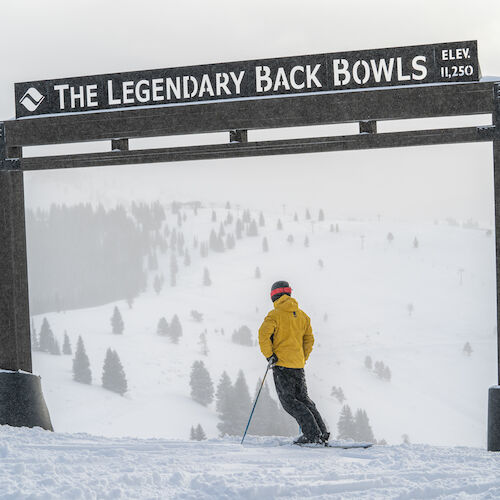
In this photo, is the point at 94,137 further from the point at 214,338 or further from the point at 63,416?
the point at 214,338

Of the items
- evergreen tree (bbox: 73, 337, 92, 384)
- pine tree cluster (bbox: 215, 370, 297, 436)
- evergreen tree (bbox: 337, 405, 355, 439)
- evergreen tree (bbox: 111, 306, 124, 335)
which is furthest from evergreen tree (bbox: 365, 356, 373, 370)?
evergreen tree (bbox: 73, 337, 92, 384)

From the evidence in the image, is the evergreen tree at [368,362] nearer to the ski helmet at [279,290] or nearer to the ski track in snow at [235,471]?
the ski helmet at [279,290]

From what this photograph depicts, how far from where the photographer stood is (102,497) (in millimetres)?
5445

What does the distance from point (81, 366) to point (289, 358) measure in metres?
159

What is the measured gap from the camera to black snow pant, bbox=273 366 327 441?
771 cm

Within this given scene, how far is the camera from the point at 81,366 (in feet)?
527

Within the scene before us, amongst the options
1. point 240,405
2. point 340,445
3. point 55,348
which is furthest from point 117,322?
point 340,445

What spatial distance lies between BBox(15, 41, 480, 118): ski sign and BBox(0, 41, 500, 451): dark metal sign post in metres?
0.01

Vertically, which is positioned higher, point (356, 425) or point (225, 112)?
point (225, 112)

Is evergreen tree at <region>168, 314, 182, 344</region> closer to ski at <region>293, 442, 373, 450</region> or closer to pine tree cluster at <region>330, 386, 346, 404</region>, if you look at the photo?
pine tree cluster at <region>330, 386, 346, 404</region>

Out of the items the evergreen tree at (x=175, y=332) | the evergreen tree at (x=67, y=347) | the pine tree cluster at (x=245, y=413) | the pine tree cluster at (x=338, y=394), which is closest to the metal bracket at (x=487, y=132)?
the pine tree cluster at (x=245, y=413)

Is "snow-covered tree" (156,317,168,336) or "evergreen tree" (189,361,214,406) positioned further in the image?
"snow-covered tree" (156,317,168,336)

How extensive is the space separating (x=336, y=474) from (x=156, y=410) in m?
154

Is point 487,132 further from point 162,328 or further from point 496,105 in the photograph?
point 162,328
